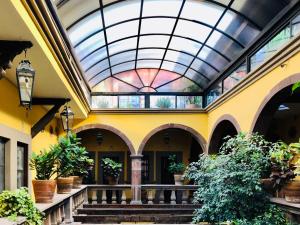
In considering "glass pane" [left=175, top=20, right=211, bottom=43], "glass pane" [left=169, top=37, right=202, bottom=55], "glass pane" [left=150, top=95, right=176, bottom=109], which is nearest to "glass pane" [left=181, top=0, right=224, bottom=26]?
"glass pane" [left=175, top=20, right=211, bottom=43]

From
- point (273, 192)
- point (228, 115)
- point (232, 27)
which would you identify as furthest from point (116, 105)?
point (273, 192)

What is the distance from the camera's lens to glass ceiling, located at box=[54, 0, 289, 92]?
8180 mm

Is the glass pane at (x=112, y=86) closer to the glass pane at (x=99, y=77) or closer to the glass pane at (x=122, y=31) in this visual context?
the glass pane at (x=99, y=77)

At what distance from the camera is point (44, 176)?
5707 mm

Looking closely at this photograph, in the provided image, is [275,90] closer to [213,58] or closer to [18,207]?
[213,58]

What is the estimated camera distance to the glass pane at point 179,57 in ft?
40.4

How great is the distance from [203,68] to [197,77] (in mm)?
1125

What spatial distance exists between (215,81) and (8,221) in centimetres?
956

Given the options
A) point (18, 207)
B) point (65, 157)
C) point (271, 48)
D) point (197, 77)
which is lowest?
point (18, 207)

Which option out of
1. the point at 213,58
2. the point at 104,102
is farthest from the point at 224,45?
the point at 104,102

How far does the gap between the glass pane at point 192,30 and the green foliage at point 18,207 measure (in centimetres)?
689

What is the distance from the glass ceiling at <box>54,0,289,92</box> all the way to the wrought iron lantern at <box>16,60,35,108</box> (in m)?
2.32

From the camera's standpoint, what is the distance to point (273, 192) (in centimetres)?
650

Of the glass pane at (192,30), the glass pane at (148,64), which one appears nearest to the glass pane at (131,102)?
the glass pane at (148,64)
